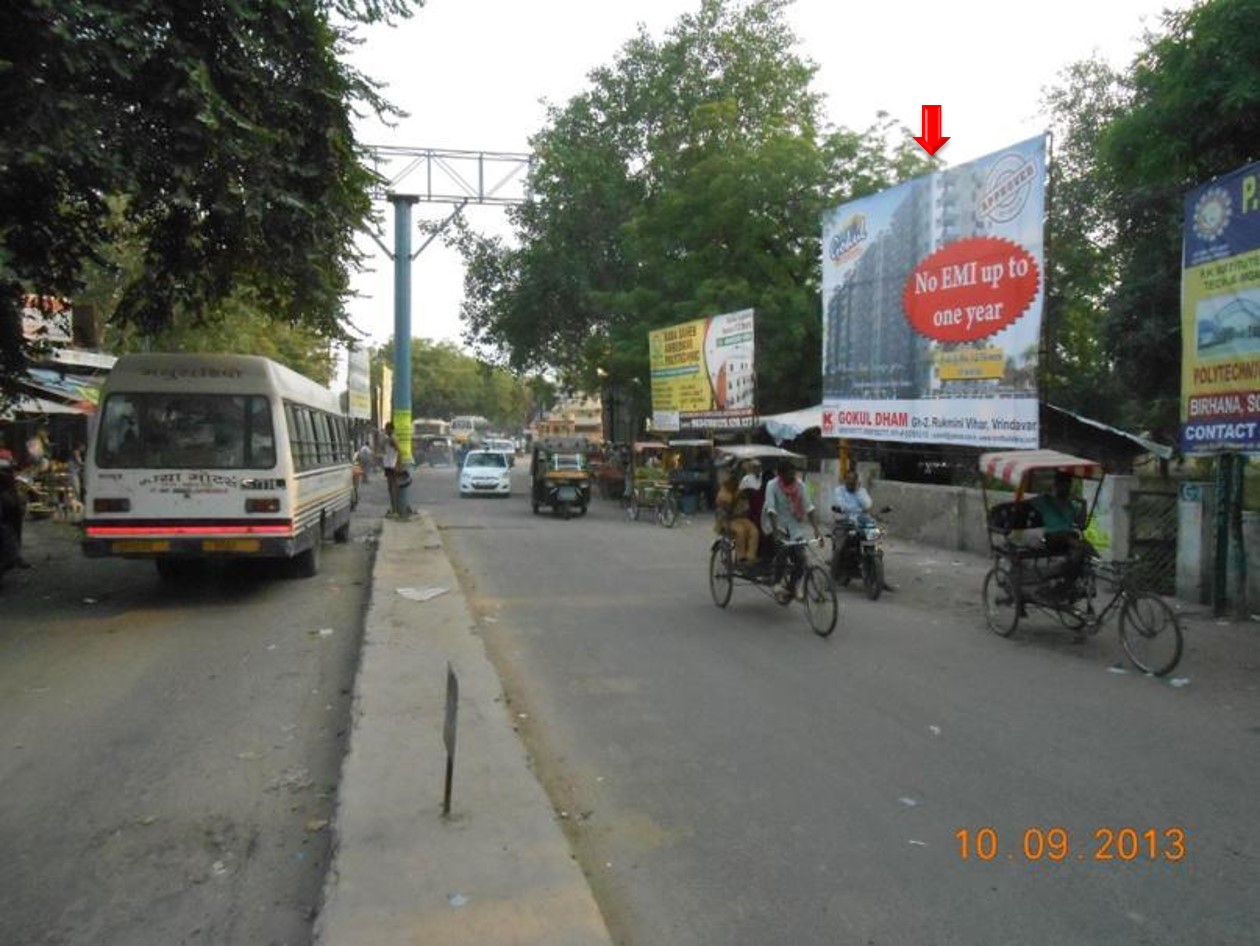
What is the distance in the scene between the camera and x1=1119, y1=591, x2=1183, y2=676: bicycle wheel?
7492mm

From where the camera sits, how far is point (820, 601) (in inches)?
359

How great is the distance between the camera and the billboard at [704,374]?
23219mm

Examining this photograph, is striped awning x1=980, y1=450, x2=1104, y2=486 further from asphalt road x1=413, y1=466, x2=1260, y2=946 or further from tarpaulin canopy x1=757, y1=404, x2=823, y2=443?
tarpaulin canopy x1=757, y1=404, x2=823, y2=443

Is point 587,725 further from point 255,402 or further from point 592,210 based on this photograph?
point 592,210

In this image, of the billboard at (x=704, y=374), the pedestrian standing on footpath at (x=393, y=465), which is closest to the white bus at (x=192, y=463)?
the pedestrian standing on footpath at (x=393, y=465)

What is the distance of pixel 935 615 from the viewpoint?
34.7 ft

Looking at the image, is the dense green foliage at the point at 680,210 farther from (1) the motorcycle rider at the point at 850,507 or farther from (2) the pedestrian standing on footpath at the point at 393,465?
(1) the motorcycle rider at the point at 850,507

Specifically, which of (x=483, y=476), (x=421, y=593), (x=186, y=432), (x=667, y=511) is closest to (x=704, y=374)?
(x=667, y=511)

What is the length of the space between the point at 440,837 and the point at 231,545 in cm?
727

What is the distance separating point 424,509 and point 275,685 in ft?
63.2

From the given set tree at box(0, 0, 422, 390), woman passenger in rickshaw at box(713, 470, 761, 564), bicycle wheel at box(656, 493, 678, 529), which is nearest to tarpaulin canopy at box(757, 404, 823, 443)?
bicycle wheel at box(656, 493, 678, 529)

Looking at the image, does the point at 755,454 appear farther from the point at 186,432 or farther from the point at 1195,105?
the point at 1195,105

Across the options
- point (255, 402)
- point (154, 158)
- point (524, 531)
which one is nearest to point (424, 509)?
point (524, 531)

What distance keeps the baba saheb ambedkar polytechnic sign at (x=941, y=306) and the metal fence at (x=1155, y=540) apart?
1.46m
